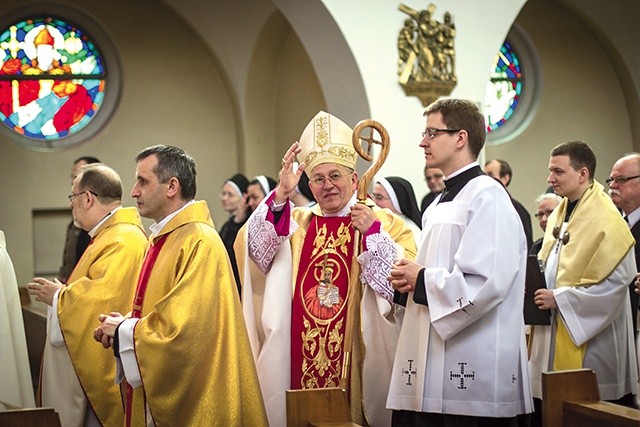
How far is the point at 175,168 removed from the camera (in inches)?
182

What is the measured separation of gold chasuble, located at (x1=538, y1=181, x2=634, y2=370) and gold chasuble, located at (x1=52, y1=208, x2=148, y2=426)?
230 cm

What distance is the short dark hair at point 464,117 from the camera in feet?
13.9

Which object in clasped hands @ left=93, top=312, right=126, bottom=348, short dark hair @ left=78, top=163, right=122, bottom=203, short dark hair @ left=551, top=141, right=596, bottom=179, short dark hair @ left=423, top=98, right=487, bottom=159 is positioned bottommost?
clasped hands @ left=93, top=312, right=126, bottom=348

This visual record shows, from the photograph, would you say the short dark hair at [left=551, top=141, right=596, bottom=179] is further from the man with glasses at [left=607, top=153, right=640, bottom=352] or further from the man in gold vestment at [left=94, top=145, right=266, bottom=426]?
the man in gold vestment at [left=94, top=145, right=266, bottom=426]

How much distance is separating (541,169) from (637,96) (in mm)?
1496

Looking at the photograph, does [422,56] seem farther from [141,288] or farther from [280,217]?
[141,288]

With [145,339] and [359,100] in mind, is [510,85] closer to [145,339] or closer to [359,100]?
[359,100]

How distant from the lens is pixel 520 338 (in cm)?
422

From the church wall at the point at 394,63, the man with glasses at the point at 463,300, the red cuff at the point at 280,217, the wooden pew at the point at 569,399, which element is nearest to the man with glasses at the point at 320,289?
the red cuff at the point at 280,217

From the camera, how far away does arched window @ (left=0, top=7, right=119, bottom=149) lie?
1169 centimetres

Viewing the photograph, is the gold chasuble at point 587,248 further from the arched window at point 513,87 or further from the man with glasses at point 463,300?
the arched window at point 513,87

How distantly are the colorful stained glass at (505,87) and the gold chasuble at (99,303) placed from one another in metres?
8.25

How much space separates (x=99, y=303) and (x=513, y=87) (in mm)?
8795

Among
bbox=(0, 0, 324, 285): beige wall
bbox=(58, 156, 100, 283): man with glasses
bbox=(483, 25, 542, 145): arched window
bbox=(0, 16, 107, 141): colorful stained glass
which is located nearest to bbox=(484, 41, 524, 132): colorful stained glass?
bbox=(483, 25, 542, 145): arched window
